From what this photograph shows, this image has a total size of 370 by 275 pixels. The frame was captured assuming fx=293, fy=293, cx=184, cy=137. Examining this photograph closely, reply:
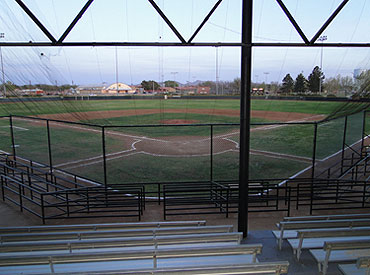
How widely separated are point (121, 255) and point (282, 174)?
1242 cm

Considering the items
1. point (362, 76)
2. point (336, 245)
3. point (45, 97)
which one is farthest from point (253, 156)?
point (336, 245)

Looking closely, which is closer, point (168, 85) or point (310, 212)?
point (310, 212)

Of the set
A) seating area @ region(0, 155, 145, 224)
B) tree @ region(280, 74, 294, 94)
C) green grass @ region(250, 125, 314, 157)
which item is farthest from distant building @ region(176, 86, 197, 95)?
green grass @ region(250, 125, 314, 157)

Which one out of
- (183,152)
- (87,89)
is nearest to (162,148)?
(183,152)

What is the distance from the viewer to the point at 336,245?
370 cm

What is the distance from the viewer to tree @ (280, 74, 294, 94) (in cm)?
1631

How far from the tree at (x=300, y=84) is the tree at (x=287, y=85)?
268 mm

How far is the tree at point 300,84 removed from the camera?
619 inches

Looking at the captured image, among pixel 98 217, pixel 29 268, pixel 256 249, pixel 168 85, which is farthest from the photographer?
pixel 168 85

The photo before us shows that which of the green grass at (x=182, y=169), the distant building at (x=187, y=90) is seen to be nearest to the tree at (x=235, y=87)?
the distant building at (x=187, y=90)

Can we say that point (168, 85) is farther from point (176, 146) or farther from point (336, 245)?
point (336, 245)

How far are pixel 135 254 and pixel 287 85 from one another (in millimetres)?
15113

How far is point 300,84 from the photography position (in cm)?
1609

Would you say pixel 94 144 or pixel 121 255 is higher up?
pixel 121 255
